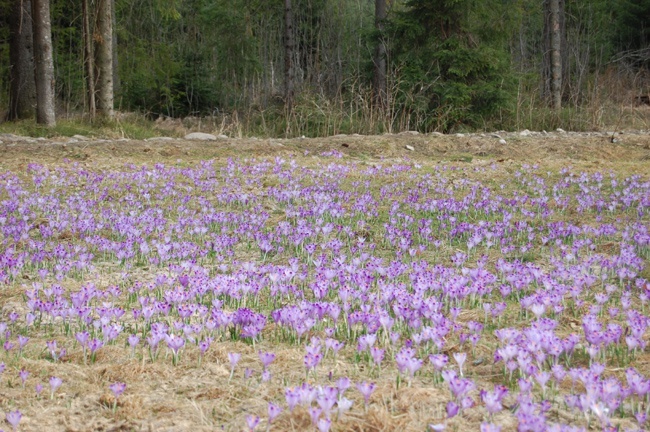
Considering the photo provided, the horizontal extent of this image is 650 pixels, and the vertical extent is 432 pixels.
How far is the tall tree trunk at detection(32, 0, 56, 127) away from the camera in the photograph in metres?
13.1

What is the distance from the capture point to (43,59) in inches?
527

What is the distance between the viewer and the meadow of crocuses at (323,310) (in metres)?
2.36

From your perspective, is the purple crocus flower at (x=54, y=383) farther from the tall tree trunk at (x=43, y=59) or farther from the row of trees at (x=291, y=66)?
the tall tree trunk at (x=43, y=59)

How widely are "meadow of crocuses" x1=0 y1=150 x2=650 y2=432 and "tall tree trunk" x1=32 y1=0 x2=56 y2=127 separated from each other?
20.1 ft

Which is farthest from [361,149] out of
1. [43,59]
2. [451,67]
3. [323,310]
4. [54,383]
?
[54,383]

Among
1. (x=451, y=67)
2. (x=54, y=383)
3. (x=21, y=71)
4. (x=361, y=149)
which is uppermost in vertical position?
(x=21, y=71)

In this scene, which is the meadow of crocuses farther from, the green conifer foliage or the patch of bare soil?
the green conifer foliage

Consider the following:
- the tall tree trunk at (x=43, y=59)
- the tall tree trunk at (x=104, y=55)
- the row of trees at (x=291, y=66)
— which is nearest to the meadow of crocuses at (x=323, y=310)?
the tall tree trunk at (x=43, y=59)

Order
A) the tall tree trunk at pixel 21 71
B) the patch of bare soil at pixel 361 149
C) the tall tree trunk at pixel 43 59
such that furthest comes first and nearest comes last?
the tall tree trunk at pixel 21 71 → the tall tree trunk at pixel 43 59 → the patch of bare soil at pixel 361 149

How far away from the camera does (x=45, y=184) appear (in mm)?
8297

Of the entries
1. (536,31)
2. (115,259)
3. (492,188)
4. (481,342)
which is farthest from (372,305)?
(536,31)

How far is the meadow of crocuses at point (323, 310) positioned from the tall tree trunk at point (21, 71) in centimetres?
972

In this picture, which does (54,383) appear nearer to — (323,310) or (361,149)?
(323,310)

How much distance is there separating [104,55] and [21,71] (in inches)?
133
